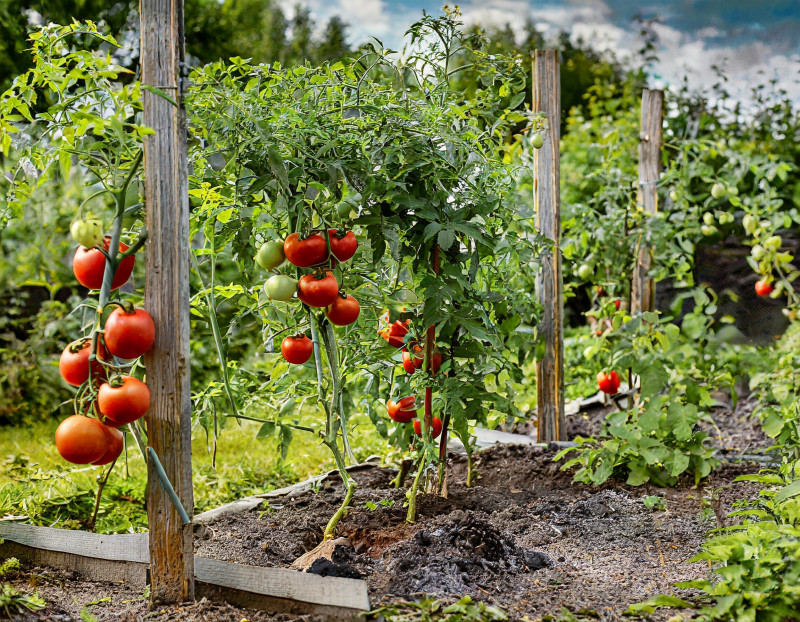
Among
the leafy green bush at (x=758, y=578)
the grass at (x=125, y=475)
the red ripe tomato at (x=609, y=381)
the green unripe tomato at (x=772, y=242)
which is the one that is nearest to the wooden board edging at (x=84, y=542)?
the grass at (x=125, y=475)

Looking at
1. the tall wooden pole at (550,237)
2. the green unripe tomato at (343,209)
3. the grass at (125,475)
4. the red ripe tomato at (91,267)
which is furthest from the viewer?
the tall wooden pole at (550,237)

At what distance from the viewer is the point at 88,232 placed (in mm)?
1449

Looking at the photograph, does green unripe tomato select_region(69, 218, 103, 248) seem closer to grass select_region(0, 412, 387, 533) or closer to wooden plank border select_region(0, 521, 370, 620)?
grass select_region(0, 412, 387, 533)

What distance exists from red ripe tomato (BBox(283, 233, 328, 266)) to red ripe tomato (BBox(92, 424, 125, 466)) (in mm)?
572

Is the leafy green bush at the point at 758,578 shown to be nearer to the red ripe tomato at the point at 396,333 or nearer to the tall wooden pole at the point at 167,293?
the red ripe tomato at the point at 396,333

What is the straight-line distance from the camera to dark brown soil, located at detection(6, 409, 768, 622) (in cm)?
170

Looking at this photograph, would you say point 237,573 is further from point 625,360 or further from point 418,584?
point 625,360

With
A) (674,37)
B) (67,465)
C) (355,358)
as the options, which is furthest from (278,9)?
(355,358)

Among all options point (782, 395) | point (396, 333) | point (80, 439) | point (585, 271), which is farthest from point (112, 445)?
point (782, 395)

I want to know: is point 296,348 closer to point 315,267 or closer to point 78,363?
point 315,267

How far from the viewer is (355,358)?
7.17ft

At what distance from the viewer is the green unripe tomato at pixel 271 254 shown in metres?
1.79

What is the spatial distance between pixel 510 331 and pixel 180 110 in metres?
1.49

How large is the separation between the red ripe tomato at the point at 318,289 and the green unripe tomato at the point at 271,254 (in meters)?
0.09
